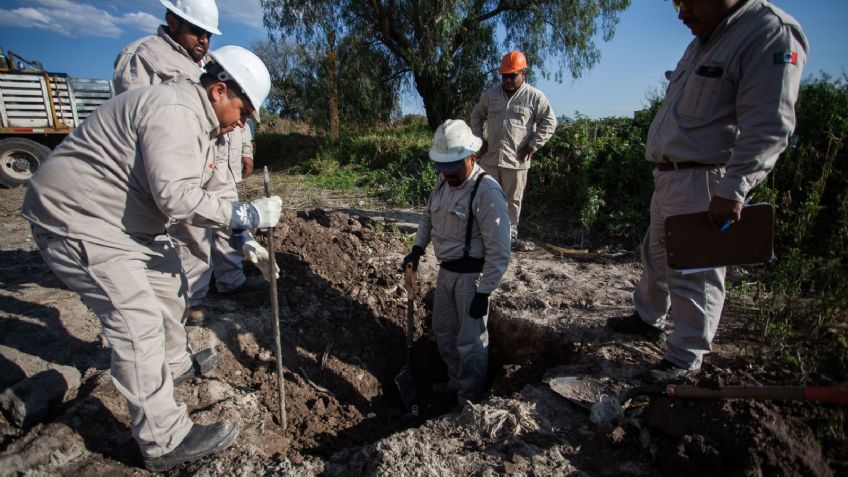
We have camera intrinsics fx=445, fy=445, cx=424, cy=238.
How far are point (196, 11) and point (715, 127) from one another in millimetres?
3479

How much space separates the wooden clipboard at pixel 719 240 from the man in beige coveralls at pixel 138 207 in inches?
86.9

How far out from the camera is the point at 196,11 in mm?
3244

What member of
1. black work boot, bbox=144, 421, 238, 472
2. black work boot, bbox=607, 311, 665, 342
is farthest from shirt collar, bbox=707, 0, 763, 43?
black work boot, bbox=144, 421, 238, 472

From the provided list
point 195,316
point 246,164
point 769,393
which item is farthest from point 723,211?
point 246,164

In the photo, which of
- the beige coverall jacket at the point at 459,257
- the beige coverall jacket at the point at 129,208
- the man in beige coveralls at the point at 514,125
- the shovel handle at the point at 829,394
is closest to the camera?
the shovel handle at the point at 829,394

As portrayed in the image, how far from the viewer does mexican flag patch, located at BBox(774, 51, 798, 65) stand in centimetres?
199

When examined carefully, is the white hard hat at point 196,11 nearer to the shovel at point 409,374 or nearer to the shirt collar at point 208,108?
the shirt collar at point 208,108

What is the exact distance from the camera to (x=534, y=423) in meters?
2.39

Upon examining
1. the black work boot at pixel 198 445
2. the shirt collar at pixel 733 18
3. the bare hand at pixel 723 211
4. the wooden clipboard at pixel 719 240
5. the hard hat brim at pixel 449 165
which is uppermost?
the shirt collar at pixel 733 18

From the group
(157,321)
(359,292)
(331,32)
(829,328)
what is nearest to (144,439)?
(157,321)

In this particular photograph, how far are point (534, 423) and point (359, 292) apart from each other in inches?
89.4

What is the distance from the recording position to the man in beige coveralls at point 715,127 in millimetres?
2031

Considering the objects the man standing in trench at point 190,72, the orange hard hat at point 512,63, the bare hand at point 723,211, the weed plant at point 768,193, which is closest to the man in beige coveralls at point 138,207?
the man standing in trench at point 190,72

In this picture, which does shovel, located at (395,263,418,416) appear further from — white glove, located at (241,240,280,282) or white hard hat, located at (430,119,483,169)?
white glove, located at (241,240,280,282)
